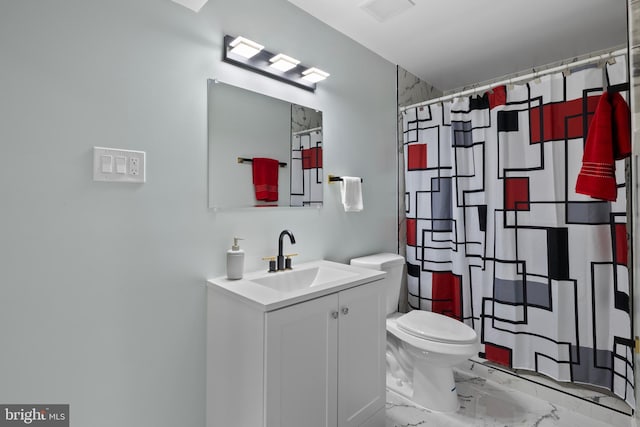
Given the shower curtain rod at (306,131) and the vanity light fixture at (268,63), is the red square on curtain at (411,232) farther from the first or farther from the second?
the vanity light fixture at (268,63)

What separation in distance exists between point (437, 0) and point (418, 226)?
1.55 meters

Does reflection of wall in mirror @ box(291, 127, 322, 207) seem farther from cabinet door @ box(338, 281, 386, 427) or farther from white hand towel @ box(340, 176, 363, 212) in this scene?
cabinet door @ box(338, 281, 386, 427)

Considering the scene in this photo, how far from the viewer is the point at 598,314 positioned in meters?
1.85

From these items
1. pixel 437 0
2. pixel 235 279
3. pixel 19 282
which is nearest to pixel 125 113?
pixel 19 282

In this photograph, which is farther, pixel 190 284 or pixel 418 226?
pixel 418 226

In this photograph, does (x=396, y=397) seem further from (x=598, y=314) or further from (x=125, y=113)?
(x=125, y=113)

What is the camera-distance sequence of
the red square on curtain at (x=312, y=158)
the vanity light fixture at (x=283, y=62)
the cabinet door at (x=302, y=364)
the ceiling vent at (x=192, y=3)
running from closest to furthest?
the cabinet door at (x=302, y=364) → the ceiling vent at (x=192, y=3) → the vanity light fixture at (x=283, y=62) → the red square on curtain at (x=312, y=158)

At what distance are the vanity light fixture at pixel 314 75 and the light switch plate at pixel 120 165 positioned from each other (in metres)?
1.00

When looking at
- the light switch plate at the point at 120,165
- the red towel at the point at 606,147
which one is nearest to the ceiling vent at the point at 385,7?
the red towel at the point at 606,147

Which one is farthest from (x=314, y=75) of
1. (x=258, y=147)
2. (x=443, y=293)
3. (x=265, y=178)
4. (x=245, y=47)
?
(x=443, y=293)

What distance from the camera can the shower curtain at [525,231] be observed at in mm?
1830

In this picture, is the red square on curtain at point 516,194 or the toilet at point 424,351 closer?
the toilet at point 424,351

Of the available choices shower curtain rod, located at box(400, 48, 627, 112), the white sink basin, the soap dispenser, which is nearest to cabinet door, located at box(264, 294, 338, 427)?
the white sink basin

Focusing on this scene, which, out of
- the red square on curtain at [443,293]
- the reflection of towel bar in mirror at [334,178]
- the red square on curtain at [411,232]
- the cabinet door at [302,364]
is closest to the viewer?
the cabinet door at [302,364]
